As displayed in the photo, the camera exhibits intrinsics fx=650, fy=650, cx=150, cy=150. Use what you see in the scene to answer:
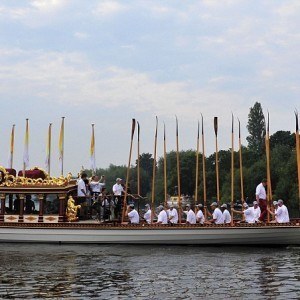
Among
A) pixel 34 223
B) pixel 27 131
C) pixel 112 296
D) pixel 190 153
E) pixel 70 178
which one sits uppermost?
pixel 190 153

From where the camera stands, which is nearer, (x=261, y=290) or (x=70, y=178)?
(x=261, y=290)

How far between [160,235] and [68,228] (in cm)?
503

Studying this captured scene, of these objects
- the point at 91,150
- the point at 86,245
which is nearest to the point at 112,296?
the point at 86,245

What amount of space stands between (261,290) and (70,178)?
18132mm

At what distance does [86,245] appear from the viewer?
1345 inches

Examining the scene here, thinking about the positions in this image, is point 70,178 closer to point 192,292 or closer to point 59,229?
point 59,229

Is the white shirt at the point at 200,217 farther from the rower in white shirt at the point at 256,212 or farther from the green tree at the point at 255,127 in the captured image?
the green tree at the point at 255,127

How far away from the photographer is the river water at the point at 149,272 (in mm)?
19453

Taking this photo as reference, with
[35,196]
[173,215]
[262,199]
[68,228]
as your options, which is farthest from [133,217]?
[262,199]

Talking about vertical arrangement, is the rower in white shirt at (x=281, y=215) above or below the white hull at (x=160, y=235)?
above

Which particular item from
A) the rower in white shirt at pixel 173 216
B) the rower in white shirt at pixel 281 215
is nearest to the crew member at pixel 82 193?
the rower in white shirt at pixel 173 216

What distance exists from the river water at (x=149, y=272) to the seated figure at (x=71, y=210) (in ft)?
8.76

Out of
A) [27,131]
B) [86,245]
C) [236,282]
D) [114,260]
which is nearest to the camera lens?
[236,282]

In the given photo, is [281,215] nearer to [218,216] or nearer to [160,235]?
[218,216]
